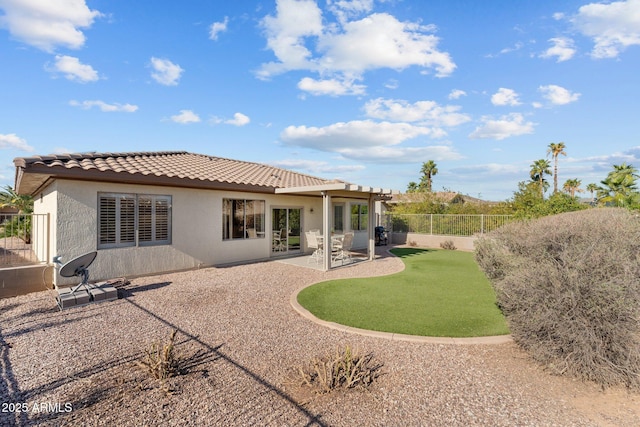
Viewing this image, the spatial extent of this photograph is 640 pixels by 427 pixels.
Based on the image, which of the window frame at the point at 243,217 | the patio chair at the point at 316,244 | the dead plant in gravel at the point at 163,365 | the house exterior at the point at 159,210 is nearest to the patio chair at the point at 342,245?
the patio chair at the point at 316,244

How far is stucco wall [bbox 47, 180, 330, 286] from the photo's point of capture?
915 centimetres

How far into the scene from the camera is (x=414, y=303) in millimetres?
7879

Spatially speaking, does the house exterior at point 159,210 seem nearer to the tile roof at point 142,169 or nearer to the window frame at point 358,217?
the tile roof at point 142,169

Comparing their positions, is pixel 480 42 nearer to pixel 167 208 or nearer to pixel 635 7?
pixel 635 7

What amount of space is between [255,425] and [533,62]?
15850 mm

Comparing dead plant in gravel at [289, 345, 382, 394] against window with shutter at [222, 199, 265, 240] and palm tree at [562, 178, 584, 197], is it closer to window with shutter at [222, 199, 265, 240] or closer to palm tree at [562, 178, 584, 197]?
window with shutter at [222, 199, 265, 240]

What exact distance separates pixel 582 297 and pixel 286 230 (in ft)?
42.9

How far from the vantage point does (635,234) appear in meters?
4.29

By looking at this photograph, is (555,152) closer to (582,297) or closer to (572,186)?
(572,186)

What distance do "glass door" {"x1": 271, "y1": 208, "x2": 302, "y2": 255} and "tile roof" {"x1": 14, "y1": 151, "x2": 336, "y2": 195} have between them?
60.5 inches

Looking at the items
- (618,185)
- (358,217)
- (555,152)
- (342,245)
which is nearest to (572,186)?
(555,152)

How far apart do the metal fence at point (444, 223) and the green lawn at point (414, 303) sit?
897 cm

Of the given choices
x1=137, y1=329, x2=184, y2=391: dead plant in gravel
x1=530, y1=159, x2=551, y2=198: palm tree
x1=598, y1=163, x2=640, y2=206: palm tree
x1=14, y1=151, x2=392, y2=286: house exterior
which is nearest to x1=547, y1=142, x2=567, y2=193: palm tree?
x1=530, y1=159, x2=551, y2=198: palm tree

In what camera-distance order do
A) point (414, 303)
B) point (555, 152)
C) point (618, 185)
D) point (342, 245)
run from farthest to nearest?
point (555, 152)
point (618, 185)
point (342, 245)
point (414, 303)
